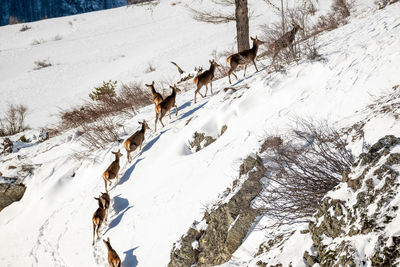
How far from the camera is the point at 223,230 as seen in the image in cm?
464

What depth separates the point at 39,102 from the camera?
15328 mm

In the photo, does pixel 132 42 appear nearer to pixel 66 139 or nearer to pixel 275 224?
pixel 66 139

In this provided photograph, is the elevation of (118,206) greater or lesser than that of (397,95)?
lesser

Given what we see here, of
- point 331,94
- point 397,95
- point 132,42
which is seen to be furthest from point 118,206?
point 132,42

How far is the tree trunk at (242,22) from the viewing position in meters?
10.6

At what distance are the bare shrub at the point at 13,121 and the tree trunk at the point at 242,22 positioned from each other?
8847mm

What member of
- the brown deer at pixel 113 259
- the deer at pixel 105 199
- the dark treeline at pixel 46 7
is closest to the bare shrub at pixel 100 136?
the deer at pixel 105 199

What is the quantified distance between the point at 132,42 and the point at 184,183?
15.0 metres

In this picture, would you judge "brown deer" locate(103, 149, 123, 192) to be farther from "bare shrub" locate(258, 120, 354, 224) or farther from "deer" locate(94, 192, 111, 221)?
"bare shrub" locate(258, 120, 354, 224)

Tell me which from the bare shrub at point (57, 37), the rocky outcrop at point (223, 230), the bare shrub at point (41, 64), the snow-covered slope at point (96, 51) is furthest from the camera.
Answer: the bare shrub at point (57, 37)

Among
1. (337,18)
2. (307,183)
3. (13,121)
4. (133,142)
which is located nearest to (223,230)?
(307,183)

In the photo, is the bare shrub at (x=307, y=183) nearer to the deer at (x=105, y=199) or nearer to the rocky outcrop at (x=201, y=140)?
the rocky outcrop at (x=201, y=140)

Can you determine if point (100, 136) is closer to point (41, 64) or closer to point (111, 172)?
point (111, 172)

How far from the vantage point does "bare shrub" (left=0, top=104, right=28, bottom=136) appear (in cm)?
1404
